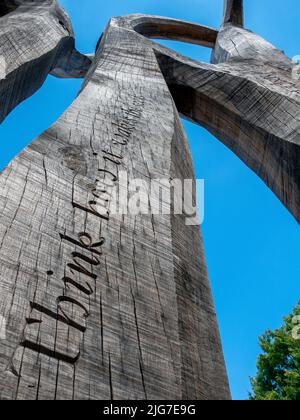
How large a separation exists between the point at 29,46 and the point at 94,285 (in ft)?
10.3

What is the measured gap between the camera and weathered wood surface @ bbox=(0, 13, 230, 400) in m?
1.23

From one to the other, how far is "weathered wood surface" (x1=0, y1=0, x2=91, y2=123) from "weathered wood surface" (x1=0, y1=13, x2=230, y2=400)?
1.59 metres

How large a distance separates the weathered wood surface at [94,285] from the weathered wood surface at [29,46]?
1.59 m

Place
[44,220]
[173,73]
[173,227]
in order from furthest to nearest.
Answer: [173,73] < [173,227] < [44,220]

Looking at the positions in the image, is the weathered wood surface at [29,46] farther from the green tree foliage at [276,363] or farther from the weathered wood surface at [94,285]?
the green tree foliage at [276,363]

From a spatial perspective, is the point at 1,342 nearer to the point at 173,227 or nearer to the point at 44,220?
the point at 44,220

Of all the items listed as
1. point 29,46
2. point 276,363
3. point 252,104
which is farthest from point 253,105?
point 276,363

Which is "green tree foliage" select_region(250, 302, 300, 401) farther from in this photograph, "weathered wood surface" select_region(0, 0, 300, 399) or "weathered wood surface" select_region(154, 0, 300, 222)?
"weathered wood surface" select_region(0, 0, 300, 399)

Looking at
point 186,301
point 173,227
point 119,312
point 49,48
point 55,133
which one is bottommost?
point 119,312

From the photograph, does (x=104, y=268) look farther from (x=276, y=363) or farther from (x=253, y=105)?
(x=276, y=363)

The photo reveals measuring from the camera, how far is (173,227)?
1.94 m

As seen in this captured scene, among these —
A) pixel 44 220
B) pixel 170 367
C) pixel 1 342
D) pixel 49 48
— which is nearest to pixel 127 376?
pixel 170 367

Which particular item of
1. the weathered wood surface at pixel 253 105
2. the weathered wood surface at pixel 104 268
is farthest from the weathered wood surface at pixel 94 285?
the weathered wood surface at pixel 253 105
